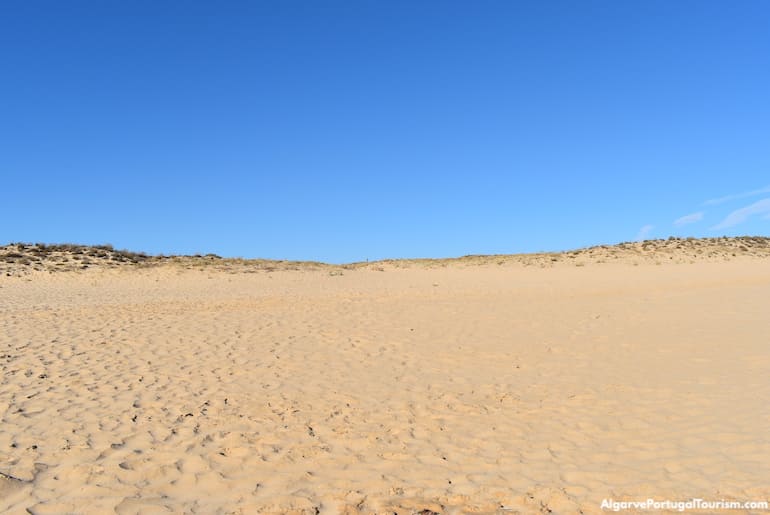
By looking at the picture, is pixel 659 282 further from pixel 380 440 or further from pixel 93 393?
pixel 93 393

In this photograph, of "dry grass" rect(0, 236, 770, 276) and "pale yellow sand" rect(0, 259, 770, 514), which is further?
"dry grass" rect(0, 236, 770, 276)

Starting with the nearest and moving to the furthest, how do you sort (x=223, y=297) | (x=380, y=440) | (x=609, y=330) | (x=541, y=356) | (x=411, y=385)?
(x=380, y=440) → (x=411, y=385) → (x=541, y=356) → (x=609, y=330) → (x=223, y=297)

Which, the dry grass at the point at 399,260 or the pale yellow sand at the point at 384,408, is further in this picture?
the dry grass at the point at 399,260

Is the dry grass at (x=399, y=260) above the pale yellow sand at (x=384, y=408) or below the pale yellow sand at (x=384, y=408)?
above

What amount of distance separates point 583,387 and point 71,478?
7337 mm

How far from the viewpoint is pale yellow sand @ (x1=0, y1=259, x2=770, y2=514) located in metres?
5.30

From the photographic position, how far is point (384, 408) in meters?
7.98

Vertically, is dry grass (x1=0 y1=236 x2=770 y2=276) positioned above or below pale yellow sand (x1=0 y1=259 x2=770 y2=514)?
above

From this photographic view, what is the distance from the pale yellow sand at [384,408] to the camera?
17.4ft

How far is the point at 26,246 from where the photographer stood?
125 feet

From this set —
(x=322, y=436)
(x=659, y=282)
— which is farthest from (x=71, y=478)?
(x=659, y=282)

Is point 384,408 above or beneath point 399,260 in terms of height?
beneath

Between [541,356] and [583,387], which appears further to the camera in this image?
[541,356]

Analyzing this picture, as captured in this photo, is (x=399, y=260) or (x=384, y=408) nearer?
(x=384, y=408)
